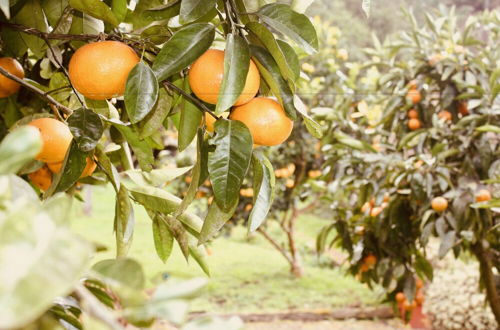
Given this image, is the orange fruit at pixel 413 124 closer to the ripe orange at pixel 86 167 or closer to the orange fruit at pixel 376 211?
the orange fruit at pixel 376 211

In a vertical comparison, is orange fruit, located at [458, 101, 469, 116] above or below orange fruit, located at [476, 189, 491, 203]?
above

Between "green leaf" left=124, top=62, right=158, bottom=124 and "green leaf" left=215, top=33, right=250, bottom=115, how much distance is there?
89 millimetres

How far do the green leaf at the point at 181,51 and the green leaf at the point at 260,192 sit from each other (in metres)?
0.14

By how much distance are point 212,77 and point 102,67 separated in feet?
0.40

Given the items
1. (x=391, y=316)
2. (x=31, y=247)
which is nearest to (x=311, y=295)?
(x=391, y=316)

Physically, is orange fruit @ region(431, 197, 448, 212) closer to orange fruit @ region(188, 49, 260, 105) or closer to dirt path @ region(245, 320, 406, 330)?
orange fruit @ region(188, 49, 260, 105)

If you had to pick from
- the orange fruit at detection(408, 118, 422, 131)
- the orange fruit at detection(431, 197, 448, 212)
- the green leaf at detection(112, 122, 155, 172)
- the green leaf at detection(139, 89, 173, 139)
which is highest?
the orange fruit at detection(408, 118, 422, 131)

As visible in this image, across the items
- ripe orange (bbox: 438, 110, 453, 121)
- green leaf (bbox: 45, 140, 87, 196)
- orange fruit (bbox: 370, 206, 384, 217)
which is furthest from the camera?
ripe orange (bbox: 438, 110, 453, 121)

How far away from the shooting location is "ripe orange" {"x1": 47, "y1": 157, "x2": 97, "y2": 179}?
73cm

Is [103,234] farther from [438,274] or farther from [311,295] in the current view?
[438,274]

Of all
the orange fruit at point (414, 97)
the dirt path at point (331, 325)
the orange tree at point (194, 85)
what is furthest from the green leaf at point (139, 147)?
the dirt path at point (331, 325)

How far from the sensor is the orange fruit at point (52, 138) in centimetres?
65

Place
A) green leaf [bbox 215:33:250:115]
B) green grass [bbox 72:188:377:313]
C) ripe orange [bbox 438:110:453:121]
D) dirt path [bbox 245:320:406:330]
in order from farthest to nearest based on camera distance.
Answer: green grass [bbox 72:188:377:313], dirt path [bbox 245:320:406:330], ripe orange [bbox 438:110:453:121], green leaf [bbox 215:33:250:115]

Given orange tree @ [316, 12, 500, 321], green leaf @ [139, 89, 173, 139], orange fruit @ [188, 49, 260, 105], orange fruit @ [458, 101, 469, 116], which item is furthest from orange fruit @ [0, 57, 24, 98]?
orange fruit @ [458, 101, 469, 116]
